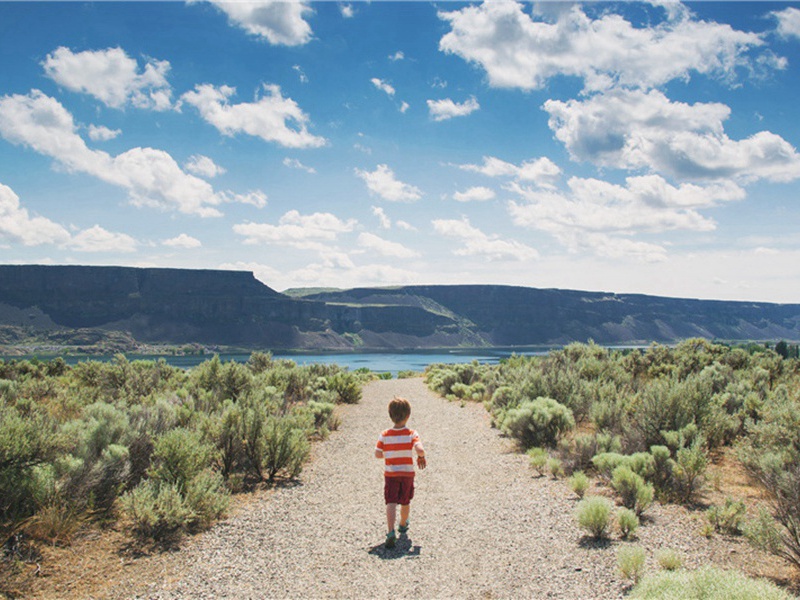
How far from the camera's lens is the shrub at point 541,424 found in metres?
9.92

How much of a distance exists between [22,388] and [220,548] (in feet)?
36.2

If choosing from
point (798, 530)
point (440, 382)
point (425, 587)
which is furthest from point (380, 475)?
point (440, 382)

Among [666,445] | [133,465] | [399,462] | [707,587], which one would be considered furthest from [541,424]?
[133,465]

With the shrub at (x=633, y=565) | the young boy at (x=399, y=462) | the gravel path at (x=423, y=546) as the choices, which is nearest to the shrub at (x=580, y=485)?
the gravel path at (x=423, y=546)

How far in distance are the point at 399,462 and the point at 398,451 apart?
124 millimetres

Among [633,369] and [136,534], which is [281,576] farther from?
[633,369]

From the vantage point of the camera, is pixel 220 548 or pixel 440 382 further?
pixel 440 382

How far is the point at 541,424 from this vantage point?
9.91 m

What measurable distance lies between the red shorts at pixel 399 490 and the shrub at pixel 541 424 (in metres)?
5.15

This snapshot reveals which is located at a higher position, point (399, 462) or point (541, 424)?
point (399, 462)

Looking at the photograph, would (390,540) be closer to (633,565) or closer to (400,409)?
(400,409)

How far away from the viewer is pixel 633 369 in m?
19.6

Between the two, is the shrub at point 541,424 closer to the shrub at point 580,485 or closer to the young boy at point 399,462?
the shrub at point 580,485

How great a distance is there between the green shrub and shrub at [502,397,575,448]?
627cm
